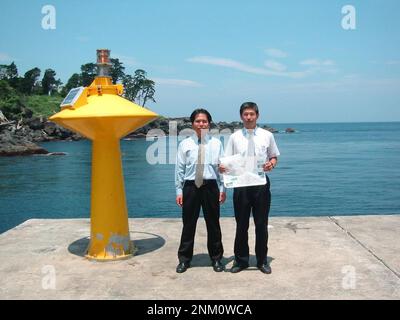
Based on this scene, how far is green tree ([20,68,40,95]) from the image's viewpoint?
9400 cm

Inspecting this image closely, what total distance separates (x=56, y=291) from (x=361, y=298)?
286 centimetres

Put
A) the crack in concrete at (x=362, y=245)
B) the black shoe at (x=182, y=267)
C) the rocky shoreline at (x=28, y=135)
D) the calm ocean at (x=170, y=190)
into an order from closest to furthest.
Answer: the crack in concrete at (x=362, y=245) < the black shoe at (x=182, y=267) < the calm ocean at (x=170, y=190) < the rocky shoreline at (x=28, y=135)

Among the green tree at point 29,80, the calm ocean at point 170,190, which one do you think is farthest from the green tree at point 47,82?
the calm ocean at point 170,190

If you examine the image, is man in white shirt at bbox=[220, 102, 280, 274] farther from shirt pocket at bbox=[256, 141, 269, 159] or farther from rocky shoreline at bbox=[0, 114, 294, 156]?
rocky shoreline at bbox=[0, 114, 294, 156]

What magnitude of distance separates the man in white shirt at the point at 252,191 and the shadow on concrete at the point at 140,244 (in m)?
1.40

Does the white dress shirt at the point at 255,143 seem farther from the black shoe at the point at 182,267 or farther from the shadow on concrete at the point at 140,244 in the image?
the shadow on concrete at the point at 140,244

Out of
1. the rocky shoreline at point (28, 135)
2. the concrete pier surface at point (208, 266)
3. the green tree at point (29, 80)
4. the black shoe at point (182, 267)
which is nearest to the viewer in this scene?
the concrete pier surface at point (208, 266)

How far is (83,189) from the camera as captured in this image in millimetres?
28016

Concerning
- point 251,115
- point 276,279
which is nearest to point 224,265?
point 276,279

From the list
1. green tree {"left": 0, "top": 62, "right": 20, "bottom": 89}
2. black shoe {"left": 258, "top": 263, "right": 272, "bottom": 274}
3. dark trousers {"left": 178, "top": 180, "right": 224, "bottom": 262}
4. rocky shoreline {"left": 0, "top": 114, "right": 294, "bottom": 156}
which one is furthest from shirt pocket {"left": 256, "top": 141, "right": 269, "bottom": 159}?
green tree {"left": 0, "top": 62, "right": 20, "bottom": 89}

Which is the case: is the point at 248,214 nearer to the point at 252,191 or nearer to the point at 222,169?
the point at 252,191

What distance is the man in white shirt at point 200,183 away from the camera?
5.00m

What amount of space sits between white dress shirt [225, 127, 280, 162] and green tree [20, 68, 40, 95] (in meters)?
96.6

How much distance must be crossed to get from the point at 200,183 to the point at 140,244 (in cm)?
172
